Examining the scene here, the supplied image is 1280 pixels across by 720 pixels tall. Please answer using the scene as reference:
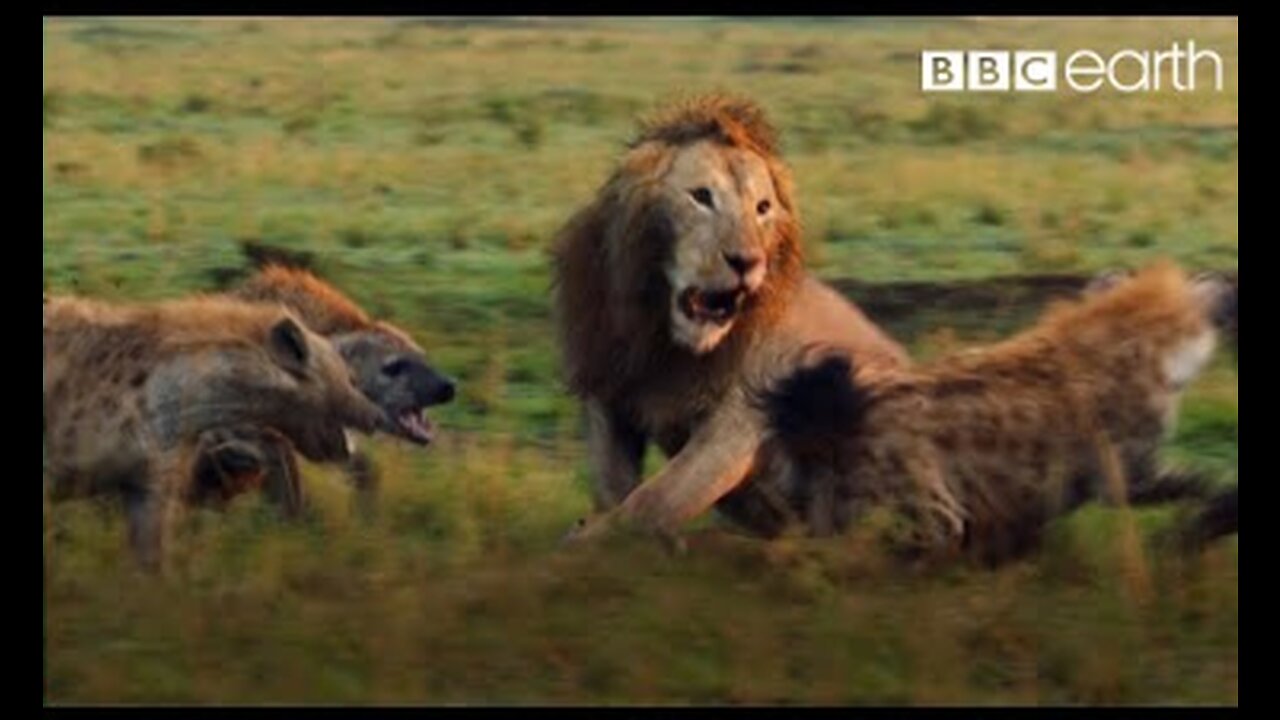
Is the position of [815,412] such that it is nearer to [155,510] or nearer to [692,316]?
[692,316]

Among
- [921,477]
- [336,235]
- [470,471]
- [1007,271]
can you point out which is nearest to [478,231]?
[336,235]

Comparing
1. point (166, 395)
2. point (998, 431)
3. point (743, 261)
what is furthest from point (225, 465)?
Result: point (998, 431)

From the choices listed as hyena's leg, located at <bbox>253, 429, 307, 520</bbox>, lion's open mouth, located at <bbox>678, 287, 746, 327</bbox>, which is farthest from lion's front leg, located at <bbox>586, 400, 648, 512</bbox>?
hyena's leg, located at <bbox>253, 429, 307, 520</bbox>

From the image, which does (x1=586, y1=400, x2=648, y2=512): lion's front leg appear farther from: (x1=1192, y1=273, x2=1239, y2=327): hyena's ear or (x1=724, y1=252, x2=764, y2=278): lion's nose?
(x1=1192, y1=273, x2=1239, y2=327): hyena's ear

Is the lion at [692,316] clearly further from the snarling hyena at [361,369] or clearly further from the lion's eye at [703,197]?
the snarling hyena at [361,369]

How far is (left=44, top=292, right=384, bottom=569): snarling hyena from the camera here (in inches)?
349

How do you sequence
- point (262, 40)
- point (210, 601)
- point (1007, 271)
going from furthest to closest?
point (262, 40) < point (1007, 271) < point (210, 601)

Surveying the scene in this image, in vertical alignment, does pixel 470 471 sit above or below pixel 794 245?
below

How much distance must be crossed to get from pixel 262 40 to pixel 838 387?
1240 cm

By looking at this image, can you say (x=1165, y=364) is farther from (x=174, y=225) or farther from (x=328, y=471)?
(x=174, y=225)

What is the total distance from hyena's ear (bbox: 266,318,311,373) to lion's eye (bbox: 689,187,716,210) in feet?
3.54

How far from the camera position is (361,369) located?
972 centimetres

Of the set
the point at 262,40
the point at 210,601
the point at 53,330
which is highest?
the point at 262,40

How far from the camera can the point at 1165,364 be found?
9484mm
